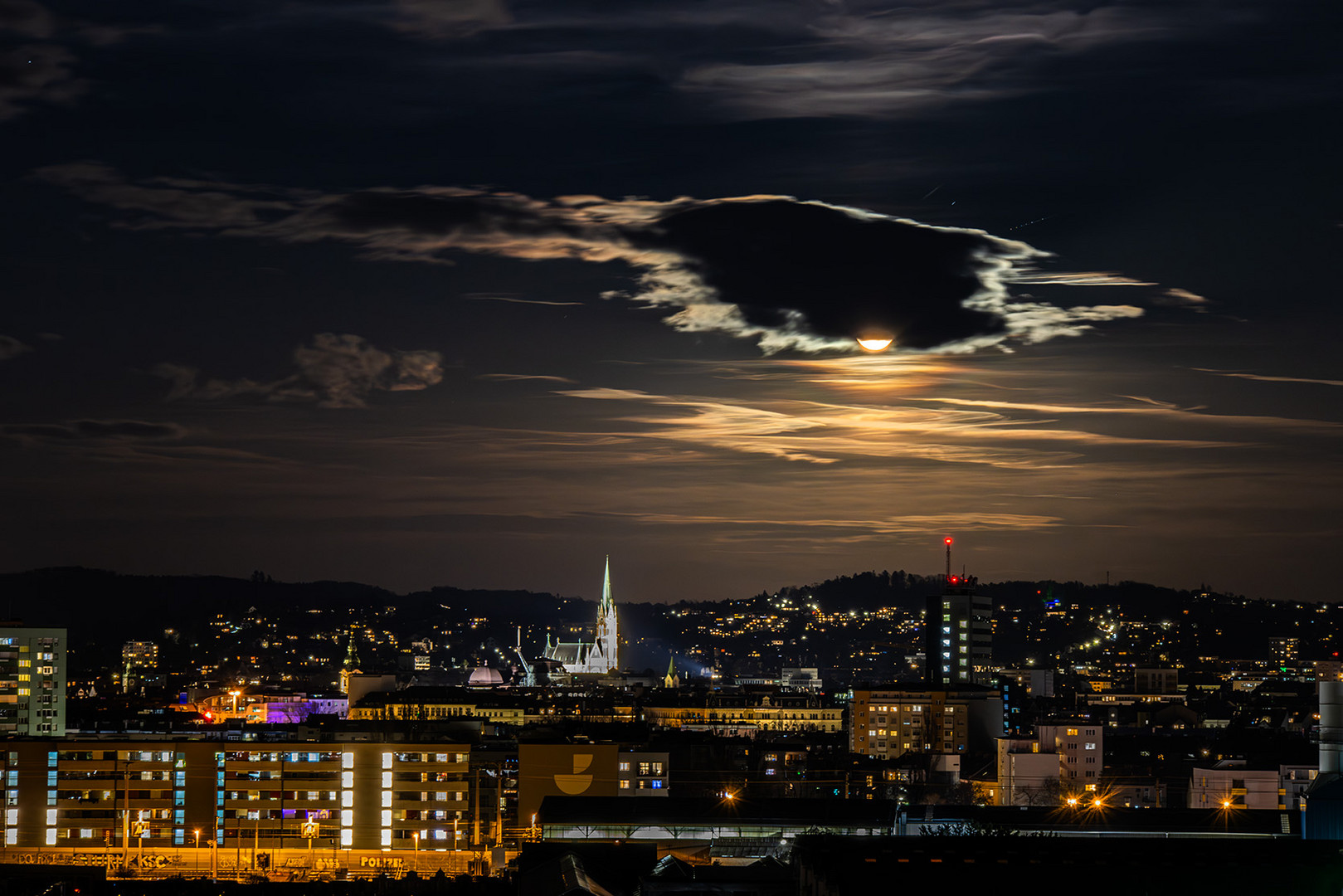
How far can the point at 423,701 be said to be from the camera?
13862 cm

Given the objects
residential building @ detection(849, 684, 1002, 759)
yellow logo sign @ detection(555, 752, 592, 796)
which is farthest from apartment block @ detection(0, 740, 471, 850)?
residential building @ detection(849, 684, 1002, 759)

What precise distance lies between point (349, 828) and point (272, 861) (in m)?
4.13

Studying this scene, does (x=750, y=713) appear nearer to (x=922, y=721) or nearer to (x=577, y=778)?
(x=922, y=721)

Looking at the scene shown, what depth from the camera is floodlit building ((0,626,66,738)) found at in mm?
102812

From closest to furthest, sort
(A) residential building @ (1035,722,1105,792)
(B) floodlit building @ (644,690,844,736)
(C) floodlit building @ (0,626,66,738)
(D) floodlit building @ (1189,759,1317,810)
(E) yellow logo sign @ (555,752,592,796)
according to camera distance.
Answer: (D) floodlit building @ (1189,759,1317,810), (E) yellow logo sign @ (555,752,592,796), (A) residential building @ (1035,722,1105,792), (C) floodlit building @ (0,626,66,738), (B) floodlit building @ (644,690,844,736)

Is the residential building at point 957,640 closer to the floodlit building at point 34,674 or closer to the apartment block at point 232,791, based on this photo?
the floodlit building at point 34,674

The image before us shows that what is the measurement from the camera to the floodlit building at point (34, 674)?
337ft

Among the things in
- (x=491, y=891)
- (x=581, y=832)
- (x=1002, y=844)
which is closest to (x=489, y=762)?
(x=581, y=832)

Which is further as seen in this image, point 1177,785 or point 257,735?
point 1177,785

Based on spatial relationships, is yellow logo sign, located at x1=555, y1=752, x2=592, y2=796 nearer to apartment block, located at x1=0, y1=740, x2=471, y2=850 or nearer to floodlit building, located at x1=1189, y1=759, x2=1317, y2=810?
apartment block, located at x1=0, y1=740, x2=471, y2=850

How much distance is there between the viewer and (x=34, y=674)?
10412 centimetres

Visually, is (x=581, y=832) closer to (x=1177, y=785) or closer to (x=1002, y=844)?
(x=1002, y=844)

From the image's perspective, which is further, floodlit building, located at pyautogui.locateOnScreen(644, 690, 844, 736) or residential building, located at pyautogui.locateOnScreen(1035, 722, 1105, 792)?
floodlit building, located at pyautogui.locateOnScreen(644, 690, 844, 736)

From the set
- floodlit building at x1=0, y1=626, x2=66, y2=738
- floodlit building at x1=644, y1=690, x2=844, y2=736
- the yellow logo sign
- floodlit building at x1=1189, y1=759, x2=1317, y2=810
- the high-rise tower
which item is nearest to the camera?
floodlit building at x1=1189, y1=759, x2=1317, y2=810
